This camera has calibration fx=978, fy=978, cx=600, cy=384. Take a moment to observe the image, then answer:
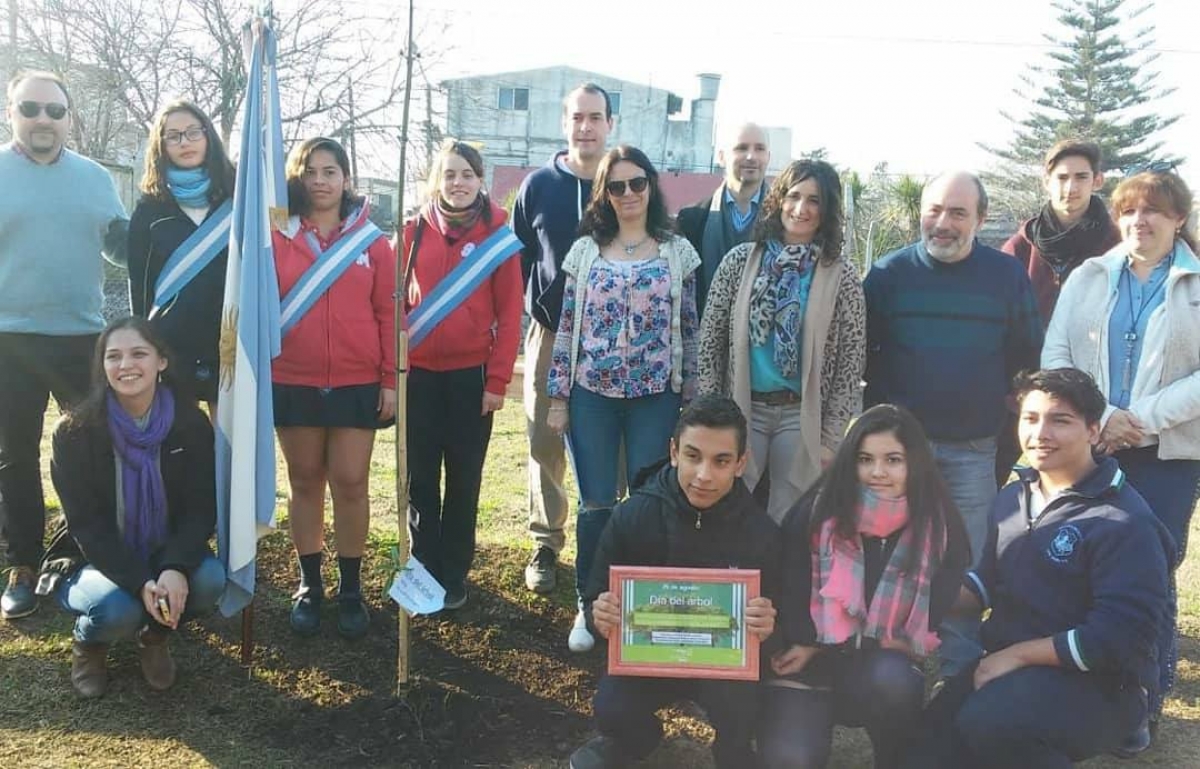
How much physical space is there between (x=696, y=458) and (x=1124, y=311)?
187cm

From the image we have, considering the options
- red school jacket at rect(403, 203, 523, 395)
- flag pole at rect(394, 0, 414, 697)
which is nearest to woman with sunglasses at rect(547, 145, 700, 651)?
red school jacket at rect(403, 203, 523, 395)

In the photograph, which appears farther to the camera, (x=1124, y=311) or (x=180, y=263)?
(x=180, y=263)

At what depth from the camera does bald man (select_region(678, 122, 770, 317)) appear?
4.51m

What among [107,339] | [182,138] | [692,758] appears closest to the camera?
[692,758]

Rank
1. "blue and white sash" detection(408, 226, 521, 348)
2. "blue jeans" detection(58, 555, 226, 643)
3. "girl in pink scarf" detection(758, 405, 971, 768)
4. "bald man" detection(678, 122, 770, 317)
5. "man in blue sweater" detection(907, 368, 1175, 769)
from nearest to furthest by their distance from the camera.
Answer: "man in blue sweater" detection(907, 368, 1175, 769) < "girl in pink scarf" detection(758, 405, 971, 768) < "blue jeans" detection(58, 555, 226, 643) < "blue and white sash" detection(408, 226, 521, 348) < "bald man" detection(678, 122, 770, 317)

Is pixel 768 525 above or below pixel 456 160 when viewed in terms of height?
below

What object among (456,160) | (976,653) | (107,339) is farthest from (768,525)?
(107,339)

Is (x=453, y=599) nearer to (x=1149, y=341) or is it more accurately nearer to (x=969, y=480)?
(x=969, y=480)

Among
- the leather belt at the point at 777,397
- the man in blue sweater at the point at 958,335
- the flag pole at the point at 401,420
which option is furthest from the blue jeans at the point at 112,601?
the man in blue sweater at the point at 958,335

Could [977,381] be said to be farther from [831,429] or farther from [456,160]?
[456,160]

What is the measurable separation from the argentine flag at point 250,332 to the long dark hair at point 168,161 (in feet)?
1.37

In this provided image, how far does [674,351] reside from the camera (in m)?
4.11

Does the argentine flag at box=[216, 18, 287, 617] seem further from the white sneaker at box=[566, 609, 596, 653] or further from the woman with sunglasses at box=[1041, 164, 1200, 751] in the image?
the woman with sunglasses at box=[1041, 164, 1200, 751]

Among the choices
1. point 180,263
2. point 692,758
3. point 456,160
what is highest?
point 456,160
